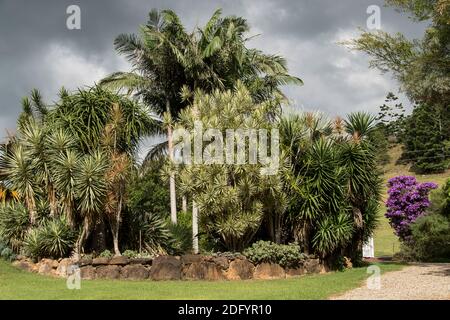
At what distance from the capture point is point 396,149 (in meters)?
70.1

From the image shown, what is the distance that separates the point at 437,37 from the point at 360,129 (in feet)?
14.2

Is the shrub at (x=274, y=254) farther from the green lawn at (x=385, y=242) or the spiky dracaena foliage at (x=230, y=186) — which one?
the green lawn at (x=385, y=242)

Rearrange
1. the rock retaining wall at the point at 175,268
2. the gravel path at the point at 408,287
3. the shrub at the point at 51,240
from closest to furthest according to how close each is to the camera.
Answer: the gravel path at the point at 408,287
the rock retaining wall at the point at 175,268
the shrub at the point at 51,240

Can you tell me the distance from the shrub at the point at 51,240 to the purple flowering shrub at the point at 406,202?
14.8m

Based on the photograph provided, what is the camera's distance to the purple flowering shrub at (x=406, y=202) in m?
24.4

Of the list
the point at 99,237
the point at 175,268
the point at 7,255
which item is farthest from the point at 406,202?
the point at 7,255

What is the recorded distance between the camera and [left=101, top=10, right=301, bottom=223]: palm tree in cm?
2491

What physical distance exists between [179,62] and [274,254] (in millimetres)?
12078

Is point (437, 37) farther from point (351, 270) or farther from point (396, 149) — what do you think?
point (396, 149)

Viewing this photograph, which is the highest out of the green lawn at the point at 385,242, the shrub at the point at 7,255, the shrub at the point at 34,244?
the shrub at the point at 34,244

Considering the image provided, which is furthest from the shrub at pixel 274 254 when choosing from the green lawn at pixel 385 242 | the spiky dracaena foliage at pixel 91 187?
the green lawn at pixel 385 242

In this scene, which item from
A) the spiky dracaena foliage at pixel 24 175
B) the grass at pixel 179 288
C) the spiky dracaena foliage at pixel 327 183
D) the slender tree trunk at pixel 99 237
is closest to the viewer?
the grass at pixel 179 288

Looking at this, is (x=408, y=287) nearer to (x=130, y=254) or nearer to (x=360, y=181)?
(x=360, y=181)
